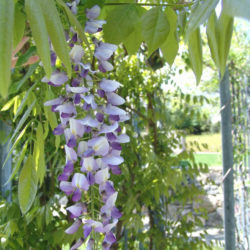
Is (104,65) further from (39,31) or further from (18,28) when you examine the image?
(39,31)

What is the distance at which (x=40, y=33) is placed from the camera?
0.31 m

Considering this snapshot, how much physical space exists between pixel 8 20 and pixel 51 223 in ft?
3.53

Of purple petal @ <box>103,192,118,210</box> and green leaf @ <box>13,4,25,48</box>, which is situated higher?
green leaf @ <box>13,4,25,48</box>

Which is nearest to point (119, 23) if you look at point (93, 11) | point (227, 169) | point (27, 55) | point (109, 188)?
point (93, 11)

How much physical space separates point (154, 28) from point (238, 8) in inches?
9.7

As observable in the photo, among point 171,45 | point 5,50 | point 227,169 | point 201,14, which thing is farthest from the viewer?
point 227,169

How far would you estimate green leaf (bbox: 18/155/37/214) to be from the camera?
504 mm

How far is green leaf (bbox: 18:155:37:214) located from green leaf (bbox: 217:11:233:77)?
0.31 metres

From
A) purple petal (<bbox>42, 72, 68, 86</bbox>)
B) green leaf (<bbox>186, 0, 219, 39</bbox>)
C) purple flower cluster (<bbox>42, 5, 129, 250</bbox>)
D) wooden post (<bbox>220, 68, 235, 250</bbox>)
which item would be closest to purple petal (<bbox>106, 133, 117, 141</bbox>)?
purple flower cluster (<bbox>42, 5, 129, 250</bbox>)

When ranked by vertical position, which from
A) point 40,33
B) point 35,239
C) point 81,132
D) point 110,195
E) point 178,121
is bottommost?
point 35,239

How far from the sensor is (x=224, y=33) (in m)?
0.44

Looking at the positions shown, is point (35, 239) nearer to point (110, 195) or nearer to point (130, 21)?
point (110, 195)

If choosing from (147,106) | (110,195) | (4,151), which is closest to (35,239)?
(4,151)

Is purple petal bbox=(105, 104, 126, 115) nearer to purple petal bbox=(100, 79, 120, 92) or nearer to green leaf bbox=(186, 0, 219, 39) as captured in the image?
purple petal bbox=(100, 79, 120, 92)
